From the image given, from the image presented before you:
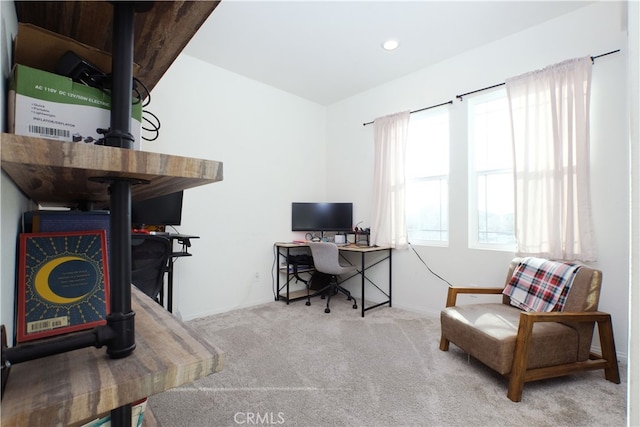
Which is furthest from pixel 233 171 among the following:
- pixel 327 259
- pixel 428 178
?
pixel 428 178

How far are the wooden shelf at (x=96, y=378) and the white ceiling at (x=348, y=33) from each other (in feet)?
8.87

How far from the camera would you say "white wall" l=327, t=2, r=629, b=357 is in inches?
88.2

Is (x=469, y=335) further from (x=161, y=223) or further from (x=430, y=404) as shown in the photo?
(x=161, y=223)

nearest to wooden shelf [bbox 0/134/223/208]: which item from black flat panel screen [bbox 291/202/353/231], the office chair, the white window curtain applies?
the office chair

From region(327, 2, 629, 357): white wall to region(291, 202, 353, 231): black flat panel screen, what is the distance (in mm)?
210

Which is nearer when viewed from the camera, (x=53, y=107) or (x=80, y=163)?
(x=80, y=163)

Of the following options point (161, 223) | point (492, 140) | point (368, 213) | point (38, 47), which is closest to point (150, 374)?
point (38, 47)

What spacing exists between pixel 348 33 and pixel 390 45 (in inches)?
18.8

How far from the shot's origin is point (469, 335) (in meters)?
2.03

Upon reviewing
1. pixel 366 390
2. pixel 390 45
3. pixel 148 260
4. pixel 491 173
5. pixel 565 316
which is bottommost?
pixel 366 390

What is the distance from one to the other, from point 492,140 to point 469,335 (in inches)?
79.0

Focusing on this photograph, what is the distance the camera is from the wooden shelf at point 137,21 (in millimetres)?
525

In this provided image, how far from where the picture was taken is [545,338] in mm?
1844

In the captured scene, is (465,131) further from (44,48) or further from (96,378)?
(96,378)
